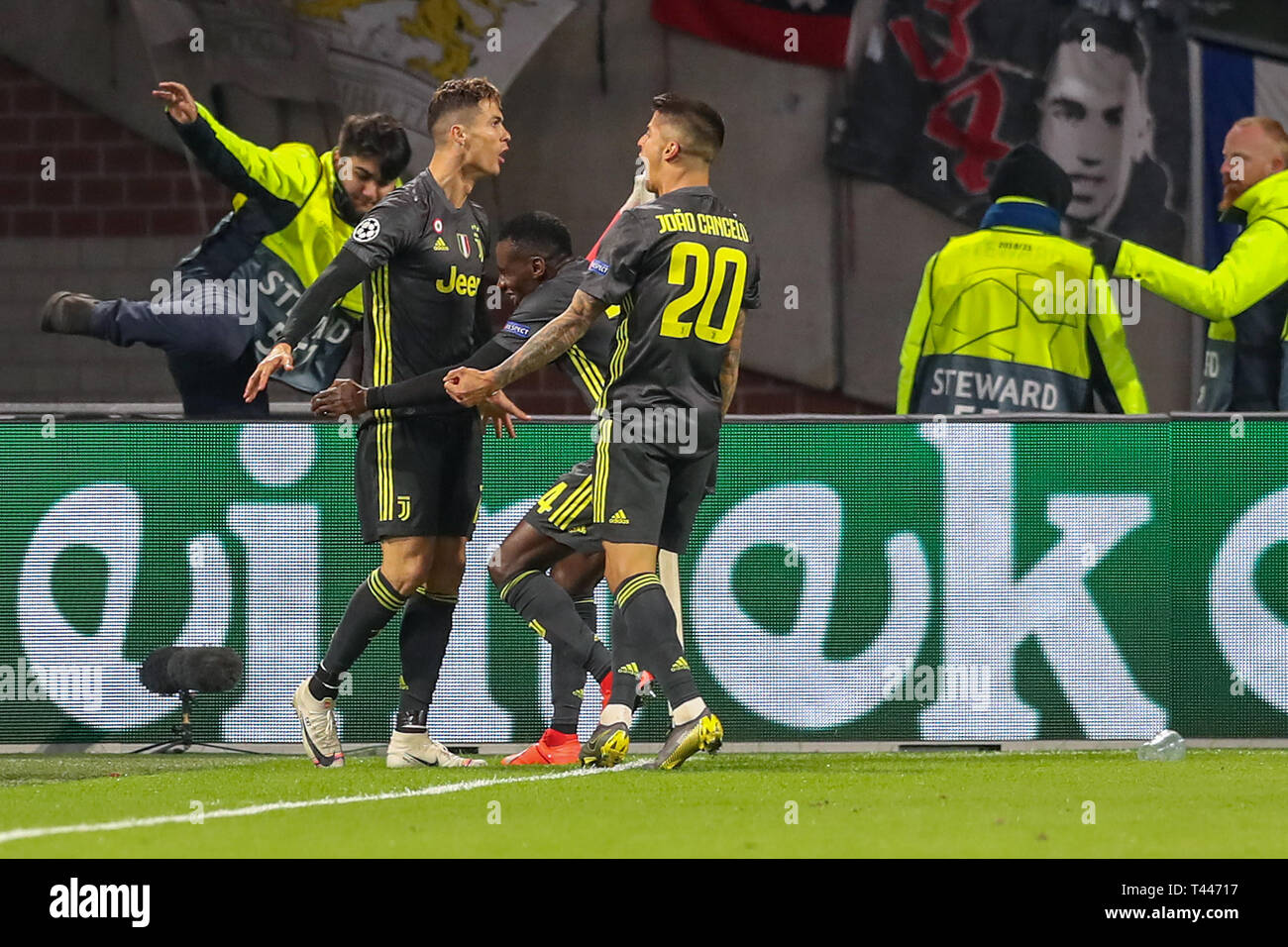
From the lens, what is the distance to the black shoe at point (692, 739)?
5598 mm

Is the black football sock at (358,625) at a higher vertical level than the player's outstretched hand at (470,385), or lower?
lower

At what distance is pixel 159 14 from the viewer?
1083cm

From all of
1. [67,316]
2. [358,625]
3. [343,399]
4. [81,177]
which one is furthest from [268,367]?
[81,177]

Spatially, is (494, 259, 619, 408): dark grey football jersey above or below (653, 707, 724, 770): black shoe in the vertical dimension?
above

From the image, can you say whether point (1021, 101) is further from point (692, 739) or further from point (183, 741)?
point (692, 739)

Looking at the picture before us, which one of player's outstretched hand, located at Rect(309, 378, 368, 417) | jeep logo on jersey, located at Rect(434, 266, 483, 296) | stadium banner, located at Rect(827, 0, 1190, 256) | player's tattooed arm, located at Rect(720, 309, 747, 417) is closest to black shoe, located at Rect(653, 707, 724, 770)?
player's tattooed arm, located at Rect(720, 309, 747, 417)

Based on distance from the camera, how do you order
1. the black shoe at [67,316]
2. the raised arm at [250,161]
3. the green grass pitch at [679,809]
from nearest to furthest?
the green grass pitch at [679,809], the raised arm at [250,161], the black shoe at [67,316]

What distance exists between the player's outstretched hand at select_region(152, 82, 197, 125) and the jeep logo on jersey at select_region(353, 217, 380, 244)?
155 cm

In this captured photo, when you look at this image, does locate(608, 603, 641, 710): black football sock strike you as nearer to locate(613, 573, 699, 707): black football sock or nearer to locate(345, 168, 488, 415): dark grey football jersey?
locate(613, 573, 699, 707): black football sock

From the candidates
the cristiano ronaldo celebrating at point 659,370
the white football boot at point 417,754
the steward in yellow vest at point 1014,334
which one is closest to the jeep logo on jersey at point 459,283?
the cristiano ronaldo celebrating at point 659,370

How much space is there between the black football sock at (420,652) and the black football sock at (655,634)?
1080mm

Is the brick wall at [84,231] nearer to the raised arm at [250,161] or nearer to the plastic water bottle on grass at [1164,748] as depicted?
the raised arm at [250,161]

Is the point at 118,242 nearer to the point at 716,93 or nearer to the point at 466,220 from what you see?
the point at 716,93

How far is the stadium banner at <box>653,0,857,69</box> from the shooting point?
35.4 feet
